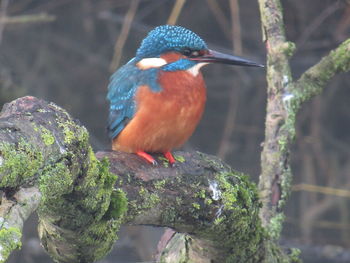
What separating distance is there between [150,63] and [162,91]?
0.15m

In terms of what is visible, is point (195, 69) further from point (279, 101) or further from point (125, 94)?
point (279, 101)

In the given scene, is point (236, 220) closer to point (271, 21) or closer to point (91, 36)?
point (271, 21)

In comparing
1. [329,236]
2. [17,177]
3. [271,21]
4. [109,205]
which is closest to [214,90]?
[329,236]

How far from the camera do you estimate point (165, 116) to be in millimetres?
2596

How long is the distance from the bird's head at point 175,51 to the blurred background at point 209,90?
1487 millimetres

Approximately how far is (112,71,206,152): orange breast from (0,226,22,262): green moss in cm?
134

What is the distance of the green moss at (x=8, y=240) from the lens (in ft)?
3.63

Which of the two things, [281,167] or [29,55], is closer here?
[281,167]

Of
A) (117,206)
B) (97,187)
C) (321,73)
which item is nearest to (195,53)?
(321,73)

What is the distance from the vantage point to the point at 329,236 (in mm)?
4617

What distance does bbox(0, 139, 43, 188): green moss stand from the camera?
1270mm

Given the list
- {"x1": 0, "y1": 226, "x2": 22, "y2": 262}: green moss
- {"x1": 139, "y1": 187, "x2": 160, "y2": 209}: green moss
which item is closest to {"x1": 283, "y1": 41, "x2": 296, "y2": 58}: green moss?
{"x1": 139, "y1": 187, "x2": 160, "y2": 209}: green moss

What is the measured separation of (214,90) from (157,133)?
2.13 meters

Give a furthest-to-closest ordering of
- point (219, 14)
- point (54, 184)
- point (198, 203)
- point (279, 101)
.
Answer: point (219, 14)
point (279, 101)
point (198, 203)
point (54, 184)
